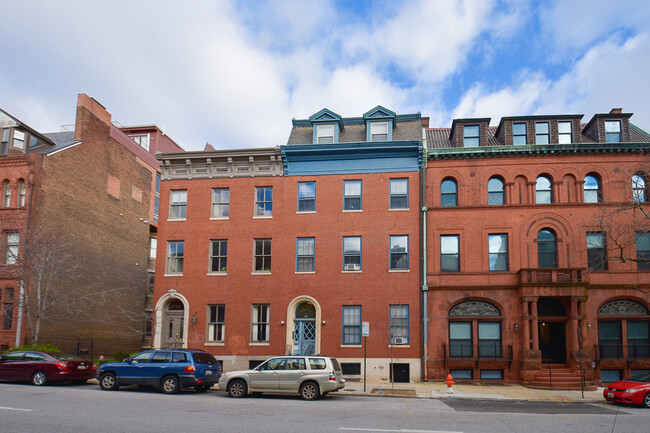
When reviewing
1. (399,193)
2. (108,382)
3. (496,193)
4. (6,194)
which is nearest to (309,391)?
(108,382)

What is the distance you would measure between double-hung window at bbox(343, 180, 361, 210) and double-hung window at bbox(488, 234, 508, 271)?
6.96m

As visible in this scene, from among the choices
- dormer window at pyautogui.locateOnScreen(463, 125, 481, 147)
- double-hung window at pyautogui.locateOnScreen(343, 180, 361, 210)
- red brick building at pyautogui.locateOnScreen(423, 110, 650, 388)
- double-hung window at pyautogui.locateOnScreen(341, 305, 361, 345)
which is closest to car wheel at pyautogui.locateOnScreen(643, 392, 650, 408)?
red brick building at pyautogui.locateOnScreen(423, 110, 650, 388)

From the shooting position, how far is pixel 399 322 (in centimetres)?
2708

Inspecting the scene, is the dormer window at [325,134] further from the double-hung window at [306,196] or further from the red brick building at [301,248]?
the double-hung window at [306,196]

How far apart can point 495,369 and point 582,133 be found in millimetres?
13479

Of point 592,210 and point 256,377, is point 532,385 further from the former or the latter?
point 256,377

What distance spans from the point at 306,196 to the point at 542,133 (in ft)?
41.7

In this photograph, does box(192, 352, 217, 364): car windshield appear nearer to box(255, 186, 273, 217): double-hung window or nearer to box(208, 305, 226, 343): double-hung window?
Answer: box(208, 305, 226, 343): double-hung window

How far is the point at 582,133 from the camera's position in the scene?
29.4 m

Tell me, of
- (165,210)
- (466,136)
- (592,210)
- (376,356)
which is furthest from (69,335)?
(592,210)

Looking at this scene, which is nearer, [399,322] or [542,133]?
[399,322]

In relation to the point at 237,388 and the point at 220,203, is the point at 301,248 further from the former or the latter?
the point at 237,388

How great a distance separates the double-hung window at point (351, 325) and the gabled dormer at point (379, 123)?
9113 mm

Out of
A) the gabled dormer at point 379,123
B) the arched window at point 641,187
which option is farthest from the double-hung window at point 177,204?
the arched window at point 641,187
